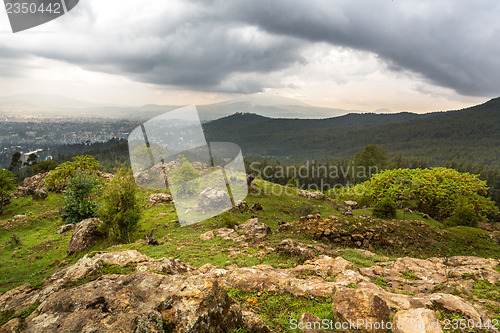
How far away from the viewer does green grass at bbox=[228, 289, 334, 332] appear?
6.01 meters

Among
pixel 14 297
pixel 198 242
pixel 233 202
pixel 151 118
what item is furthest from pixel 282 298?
pixel 233 202

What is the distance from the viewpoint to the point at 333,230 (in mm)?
17281

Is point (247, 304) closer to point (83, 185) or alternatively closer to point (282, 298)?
point (282, 298)

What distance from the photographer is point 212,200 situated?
27562 mm

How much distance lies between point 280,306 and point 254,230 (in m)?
11.7

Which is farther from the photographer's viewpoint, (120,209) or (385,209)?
(385,209)

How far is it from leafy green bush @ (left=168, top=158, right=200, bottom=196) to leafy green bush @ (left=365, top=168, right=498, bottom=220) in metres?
30.9

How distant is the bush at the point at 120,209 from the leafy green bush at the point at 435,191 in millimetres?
33575

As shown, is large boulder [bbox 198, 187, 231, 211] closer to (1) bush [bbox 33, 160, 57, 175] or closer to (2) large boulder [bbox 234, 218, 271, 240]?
Result: (2) large boulder [bbox 234, 218, 271, 240]

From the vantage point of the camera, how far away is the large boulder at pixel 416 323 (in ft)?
15.6

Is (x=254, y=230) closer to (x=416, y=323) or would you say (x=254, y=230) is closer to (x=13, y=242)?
(x=416, y=323)

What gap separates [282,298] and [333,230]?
11.5 meters

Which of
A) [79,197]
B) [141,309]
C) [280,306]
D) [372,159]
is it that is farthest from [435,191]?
[79,197]

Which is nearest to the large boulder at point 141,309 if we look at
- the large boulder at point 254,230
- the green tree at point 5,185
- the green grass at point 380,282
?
the green grass at point 380,282
